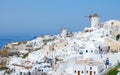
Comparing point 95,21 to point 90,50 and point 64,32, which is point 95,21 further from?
point 90,50

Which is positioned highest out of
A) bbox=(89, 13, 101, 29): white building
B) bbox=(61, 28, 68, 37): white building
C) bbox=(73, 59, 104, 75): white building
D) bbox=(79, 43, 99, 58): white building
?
bbox=(89, 13, 101, 29): white building

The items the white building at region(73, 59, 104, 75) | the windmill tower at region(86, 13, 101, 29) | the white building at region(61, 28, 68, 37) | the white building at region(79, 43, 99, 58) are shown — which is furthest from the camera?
the white building at region(61, 28, 68, 37)

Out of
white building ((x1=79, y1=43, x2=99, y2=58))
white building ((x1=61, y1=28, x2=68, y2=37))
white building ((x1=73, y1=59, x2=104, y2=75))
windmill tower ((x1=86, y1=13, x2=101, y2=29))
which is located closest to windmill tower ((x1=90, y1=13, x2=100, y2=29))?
windmill tower ((x1=86, y1=13, x2=101, y2=29))

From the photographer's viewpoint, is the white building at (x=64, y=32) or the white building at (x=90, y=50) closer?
the white building at (x=90, y=50)

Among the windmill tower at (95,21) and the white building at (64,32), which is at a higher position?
the windmill tower at (95,21)

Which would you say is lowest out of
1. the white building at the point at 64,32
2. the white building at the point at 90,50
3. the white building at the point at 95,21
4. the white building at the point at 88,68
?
the white building at the point at 88,68

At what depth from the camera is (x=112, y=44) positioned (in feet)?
150

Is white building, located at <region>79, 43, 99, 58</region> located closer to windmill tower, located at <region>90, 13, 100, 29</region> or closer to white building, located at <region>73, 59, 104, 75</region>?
white building, located at <region>73, 59, 104, 75</region>

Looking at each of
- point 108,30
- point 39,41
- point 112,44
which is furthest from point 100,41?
point 39,41

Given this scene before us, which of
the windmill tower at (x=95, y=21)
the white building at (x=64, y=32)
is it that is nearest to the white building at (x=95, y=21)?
the windmill tower at (x=95, y=21)

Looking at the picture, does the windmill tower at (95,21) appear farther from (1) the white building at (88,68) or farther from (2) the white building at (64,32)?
(1) the white building at (88,68)

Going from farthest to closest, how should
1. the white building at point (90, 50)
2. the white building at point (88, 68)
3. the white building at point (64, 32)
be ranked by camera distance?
1. the white building at point (64, 32)
2. the white building at point (90, 50)
3. the white building at point (88, 68)

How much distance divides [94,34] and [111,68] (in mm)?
22406

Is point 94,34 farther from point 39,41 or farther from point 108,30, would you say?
point 39,41
